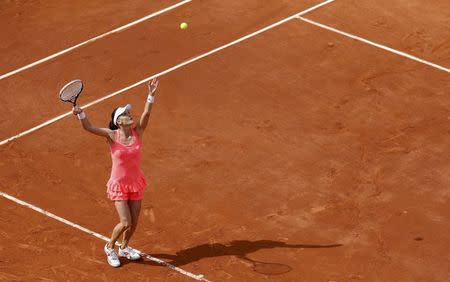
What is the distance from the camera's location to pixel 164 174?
17.9 meters

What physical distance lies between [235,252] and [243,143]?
330 centimetres

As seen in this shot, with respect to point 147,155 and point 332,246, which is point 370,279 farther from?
point 147,155

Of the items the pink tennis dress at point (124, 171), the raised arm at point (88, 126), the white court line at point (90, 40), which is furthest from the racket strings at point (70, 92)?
the white court line at point (90, 40)

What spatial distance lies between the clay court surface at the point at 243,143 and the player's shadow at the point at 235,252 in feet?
0.09

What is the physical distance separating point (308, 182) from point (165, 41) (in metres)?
6.11

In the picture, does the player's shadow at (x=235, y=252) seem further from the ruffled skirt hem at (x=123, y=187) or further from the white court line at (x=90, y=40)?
the white court line at (x=90, y=40)

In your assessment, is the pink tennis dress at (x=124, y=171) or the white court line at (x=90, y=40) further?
the white court line at (x=90, y=40)

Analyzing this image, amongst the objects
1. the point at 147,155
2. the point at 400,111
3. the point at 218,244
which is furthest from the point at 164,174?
the point at 400,111

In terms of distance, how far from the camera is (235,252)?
15820 mm

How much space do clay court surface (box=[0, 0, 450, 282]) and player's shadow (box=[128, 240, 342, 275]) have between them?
1.1 inches

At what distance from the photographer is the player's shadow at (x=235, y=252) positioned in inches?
610

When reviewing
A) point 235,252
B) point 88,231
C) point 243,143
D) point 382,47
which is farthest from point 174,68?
point 235,252

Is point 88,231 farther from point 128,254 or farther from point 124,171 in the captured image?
point 124,171

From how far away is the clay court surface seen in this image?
1583cm
